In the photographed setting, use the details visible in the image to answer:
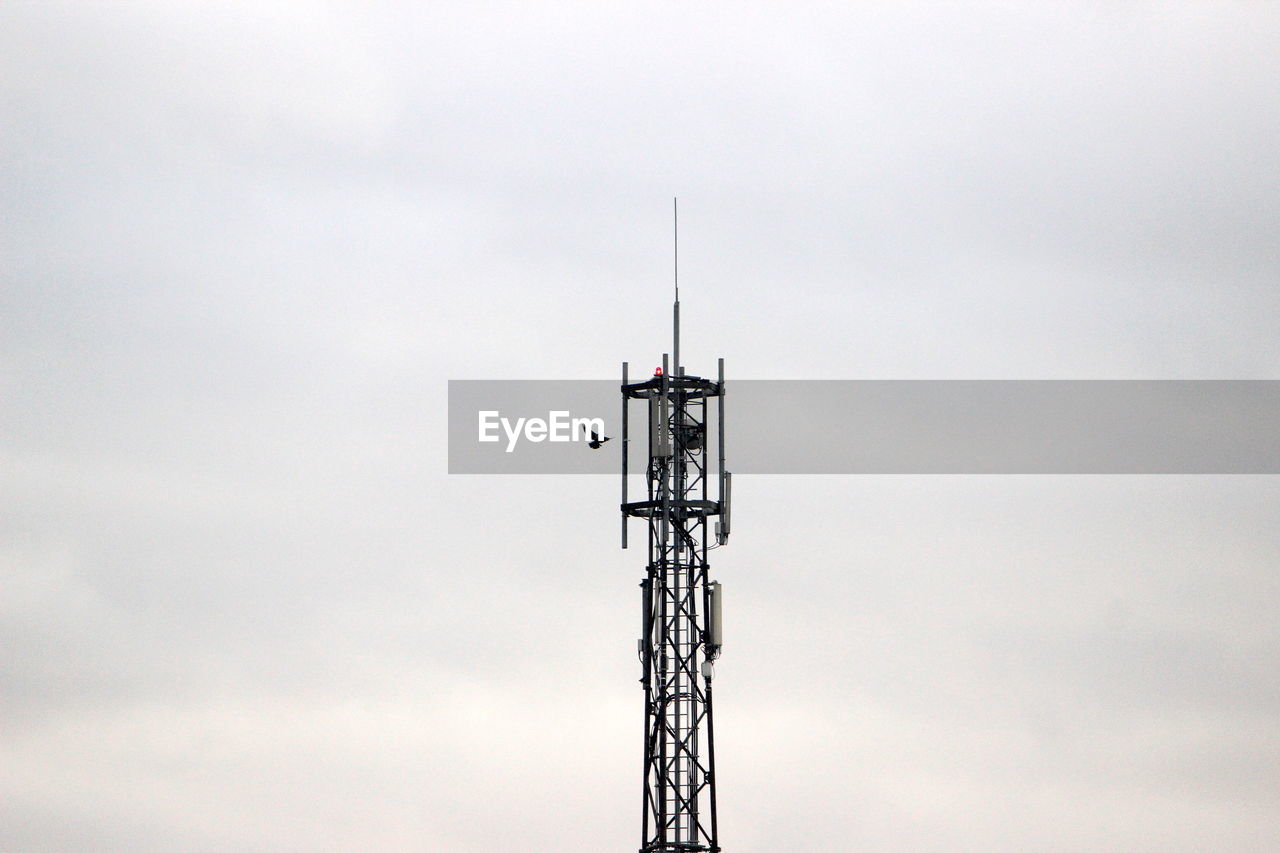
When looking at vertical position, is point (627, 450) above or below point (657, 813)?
above

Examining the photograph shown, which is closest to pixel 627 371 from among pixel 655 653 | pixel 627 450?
pixel 627 450

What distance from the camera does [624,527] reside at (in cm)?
10931

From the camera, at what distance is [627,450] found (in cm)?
10975

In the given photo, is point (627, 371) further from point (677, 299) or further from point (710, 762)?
point (710, 762)

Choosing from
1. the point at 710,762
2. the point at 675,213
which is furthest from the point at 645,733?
the point at 675,213

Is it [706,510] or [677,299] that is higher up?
[677,299]

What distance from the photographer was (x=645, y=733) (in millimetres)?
107875

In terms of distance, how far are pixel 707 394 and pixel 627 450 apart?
361 centimetres

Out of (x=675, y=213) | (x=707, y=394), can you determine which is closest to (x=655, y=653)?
(x=707, y=394)

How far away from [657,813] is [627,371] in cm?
1625

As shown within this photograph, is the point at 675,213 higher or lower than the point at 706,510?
higher

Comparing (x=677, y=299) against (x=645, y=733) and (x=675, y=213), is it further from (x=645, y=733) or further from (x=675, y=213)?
(x=645, y=733)

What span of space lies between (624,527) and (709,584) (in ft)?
12.3

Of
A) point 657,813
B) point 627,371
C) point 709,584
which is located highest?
point 627,371
